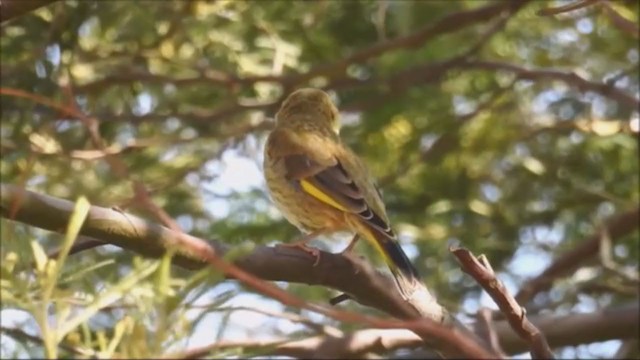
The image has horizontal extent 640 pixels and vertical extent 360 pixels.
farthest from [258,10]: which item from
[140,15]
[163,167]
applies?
[163,167]

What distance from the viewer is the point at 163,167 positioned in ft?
16.5

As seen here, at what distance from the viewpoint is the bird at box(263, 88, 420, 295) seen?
11.1ft

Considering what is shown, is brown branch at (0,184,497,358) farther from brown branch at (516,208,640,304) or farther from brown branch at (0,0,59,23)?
brown branch at (516,208,640,304)

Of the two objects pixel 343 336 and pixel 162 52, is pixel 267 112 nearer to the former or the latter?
pixel 162 52

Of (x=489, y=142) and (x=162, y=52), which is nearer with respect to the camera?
(x=162, y=52)

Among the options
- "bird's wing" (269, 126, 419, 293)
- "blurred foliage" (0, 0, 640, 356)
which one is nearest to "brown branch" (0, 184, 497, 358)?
"bird's wing" (269, 126, 419, 293)

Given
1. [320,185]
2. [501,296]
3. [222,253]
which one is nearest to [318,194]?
[320,185]

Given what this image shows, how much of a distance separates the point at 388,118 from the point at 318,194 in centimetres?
160

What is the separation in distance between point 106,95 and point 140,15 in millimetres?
569

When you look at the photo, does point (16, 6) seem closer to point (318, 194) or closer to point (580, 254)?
point (318, 194)

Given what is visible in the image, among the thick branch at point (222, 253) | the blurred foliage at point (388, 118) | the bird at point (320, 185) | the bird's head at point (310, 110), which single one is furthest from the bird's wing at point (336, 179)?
the blurred foliage at point (388, 118)

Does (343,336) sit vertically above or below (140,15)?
below

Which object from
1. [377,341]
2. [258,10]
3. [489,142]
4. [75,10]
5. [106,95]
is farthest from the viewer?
[489,142]

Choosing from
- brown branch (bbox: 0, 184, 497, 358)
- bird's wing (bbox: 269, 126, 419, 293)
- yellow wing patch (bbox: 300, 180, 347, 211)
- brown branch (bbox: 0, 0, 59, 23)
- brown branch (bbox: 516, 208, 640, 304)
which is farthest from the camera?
brown branch (bbox: 516, 208, 640, 304)
